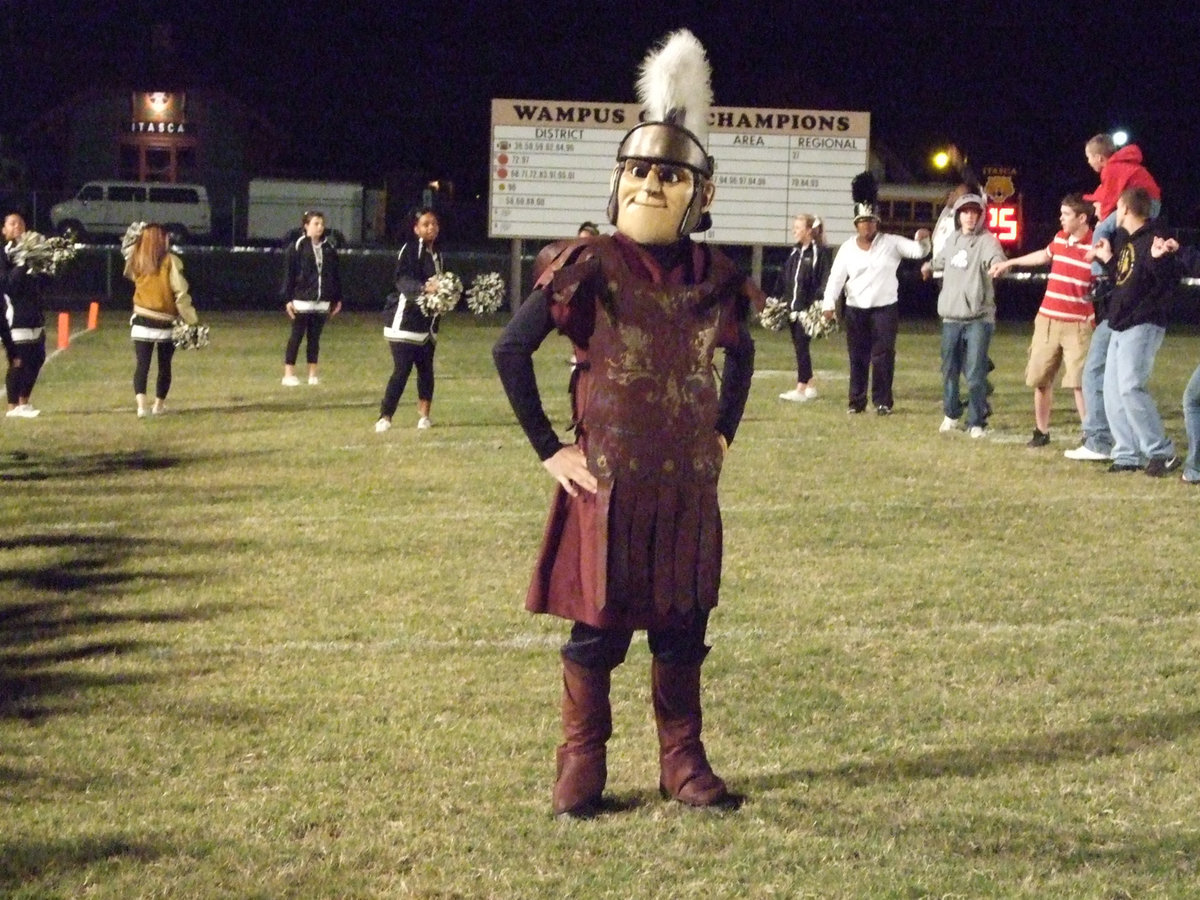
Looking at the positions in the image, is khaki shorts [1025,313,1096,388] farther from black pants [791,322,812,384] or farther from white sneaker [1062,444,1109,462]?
black pants [791,322,812,384]

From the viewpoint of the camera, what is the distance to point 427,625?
7.91 m

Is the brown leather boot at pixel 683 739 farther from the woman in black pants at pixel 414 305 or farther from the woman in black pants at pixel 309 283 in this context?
the woman in black pants at pixel 309 283

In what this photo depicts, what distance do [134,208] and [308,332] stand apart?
37.4 meters

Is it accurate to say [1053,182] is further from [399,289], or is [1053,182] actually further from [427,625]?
[427,625]

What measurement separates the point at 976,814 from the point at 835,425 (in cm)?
1057

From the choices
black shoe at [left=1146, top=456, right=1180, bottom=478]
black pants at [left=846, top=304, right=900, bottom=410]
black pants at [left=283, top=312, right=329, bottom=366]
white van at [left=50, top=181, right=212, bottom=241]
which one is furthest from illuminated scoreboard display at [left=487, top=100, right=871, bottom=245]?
white van at [left=50, top=181, right=212, bottom=241]

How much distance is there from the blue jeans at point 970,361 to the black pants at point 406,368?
4.34m

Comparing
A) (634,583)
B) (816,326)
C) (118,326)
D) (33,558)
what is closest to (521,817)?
(634,583)

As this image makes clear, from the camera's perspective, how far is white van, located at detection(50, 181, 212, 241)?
175 ft

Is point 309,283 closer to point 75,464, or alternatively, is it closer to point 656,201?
point 75,464

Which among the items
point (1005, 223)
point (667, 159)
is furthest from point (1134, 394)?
point (1005, 223)

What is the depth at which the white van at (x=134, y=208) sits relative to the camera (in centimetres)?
5328

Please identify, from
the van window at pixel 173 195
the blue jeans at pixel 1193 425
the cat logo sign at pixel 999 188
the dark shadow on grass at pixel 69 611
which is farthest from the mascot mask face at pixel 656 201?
the van window at pixel 173 195

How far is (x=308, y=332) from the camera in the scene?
19.7 meters
